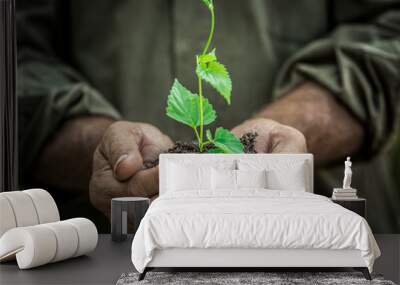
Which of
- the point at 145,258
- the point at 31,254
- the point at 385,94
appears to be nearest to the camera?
the point at 145,258

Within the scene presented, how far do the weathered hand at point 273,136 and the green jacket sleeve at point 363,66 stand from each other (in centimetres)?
36

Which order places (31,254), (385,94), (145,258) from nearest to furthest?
1. (145,258)
2. (31,254)
3. (385,94)


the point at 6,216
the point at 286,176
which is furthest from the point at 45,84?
the point at 286,176

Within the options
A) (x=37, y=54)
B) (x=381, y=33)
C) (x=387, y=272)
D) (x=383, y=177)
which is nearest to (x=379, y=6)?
(x=381, y=33)

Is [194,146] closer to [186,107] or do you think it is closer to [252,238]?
[186,107]

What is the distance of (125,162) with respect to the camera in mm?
6973

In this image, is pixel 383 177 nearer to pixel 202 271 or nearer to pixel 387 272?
pixel 387 272

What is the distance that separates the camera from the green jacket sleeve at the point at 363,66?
6926mm

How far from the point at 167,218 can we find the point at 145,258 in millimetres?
306

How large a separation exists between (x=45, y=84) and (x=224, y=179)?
2.33 meters

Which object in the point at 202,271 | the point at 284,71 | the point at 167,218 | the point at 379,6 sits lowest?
the point at 202,271

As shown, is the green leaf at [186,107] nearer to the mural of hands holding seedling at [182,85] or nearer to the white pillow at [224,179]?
the mural of hands holding seedling at [182,85]

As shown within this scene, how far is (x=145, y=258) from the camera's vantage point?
4555mm

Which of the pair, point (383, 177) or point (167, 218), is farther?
point (383, 177)
